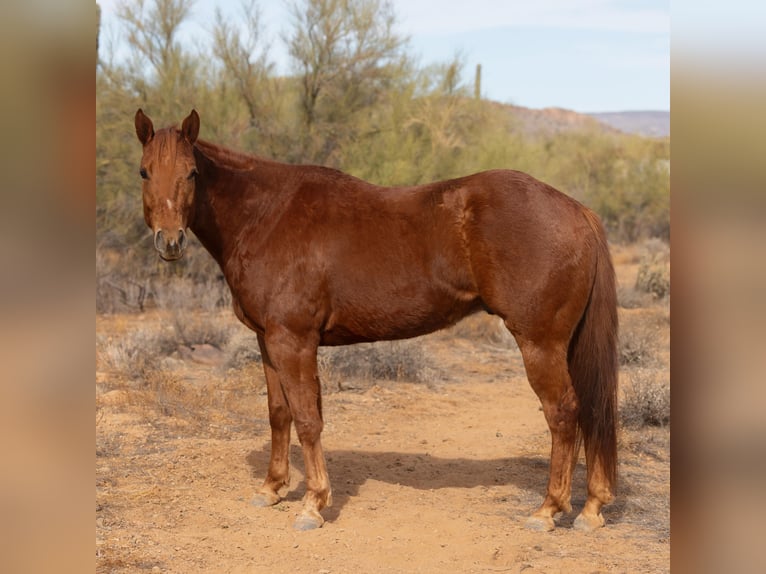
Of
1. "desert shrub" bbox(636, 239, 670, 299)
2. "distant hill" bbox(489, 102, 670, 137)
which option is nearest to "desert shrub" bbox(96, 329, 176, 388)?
"desert shrub" bbox(636, 239, 670, 299)

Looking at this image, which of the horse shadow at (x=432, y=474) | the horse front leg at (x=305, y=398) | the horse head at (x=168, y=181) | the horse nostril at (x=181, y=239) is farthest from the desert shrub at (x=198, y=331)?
the horse nostril at (x=181, y=239)

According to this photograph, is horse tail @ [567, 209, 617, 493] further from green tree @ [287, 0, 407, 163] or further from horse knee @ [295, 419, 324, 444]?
green tree @ [287, 0, 407, 163]

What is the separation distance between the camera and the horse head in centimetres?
433

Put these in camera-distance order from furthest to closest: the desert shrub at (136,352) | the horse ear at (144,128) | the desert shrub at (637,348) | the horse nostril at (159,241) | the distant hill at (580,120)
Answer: the distant hill at (580,120) → the desert shrub at (637,348) → the desert shrub at (136,352) → the horse ear at (144,128) → the horse nostril at (159,241)

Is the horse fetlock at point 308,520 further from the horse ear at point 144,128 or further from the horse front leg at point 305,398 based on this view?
the horse ear at point 144,128

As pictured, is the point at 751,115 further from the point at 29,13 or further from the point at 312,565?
the point at 312,565

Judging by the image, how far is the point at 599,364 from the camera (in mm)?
4816

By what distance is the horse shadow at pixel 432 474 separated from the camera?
17.8 ft

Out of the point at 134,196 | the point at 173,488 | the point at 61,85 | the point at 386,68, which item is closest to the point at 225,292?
the point at 134,196

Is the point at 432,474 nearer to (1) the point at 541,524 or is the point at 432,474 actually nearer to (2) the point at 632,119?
(1) the point at 541,524

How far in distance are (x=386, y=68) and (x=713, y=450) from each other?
1556 cm

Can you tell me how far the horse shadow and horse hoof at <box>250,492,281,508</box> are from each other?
0.17 m

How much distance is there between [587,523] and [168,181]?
325 cm

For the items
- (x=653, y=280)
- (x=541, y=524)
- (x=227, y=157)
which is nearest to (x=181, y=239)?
(x=227, y=157)
